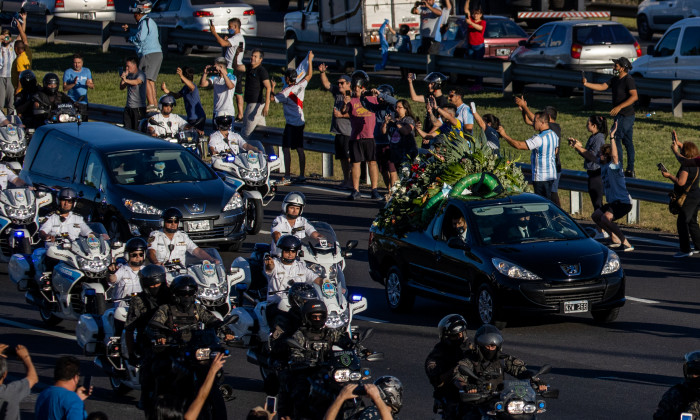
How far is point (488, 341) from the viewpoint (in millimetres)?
9602

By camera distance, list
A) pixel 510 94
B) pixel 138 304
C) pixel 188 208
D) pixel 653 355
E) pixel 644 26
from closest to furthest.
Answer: pixel 138 304 < pixel 653 355 < pixel 188 208 < pixel 510 94 < pixel 644 26

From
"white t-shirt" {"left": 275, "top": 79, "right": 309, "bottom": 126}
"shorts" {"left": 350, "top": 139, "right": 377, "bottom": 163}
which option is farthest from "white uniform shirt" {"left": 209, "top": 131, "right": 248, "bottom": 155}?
"white t-shirt" {"left": 275, "top": 79, "right": 309, "bottom": 126}

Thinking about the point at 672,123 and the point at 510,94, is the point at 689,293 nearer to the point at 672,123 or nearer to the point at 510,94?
the point at 672,123

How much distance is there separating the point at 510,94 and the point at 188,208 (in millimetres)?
13101

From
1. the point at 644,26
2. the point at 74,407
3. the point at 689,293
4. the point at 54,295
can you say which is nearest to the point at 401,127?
the point at 689,293

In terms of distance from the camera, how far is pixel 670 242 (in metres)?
19.3

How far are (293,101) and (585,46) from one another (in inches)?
364

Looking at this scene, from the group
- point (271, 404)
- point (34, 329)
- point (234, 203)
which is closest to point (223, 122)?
point (234, 203)

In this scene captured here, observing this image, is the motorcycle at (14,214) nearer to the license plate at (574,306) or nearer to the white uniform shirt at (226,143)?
the white uniform shirt at (226,143)

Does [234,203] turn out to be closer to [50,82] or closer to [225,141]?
[225,141]

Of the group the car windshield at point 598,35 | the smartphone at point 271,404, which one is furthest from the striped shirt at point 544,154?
the car windshield at point 598,35

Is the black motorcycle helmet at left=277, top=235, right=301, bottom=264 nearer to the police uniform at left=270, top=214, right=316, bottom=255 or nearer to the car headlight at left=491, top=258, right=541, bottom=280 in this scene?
the police uniform at left=270, top=214, right=316, bottom=255

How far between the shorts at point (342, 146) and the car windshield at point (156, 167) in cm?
354

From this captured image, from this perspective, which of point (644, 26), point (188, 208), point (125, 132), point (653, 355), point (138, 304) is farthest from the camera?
point (644, 26)
